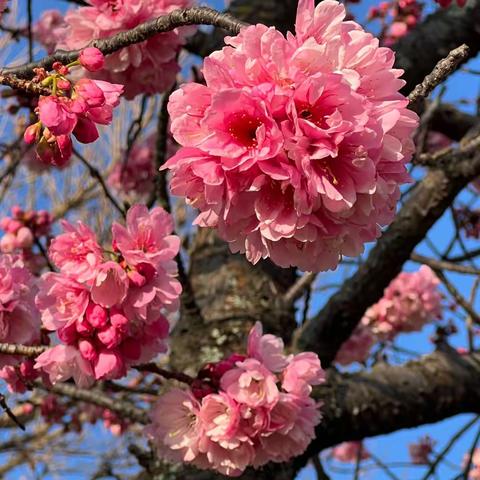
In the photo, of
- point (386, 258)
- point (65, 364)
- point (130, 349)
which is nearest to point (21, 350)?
point (65, 364)

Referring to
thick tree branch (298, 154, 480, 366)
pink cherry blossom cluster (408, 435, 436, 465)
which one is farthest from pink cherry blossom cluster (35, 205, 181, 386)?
pink cherry blossom cluster (408, 435, 436, 465)

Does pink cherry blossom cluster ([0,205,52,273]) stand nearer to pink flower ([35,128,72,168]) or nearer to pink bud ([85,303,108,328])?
pink bud ([85,303,108,328])

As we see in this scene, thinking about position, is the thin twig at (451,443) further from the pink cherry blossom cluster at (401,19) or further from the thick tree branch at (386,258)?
the pink cherry blossom cluster at (401,19)

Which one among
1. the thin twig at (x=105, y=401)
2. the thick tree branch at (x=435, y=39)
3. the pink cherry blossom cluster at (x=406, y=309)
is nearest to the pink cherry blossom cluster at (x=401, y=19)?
the thick tree branch at (x=435, y=39)

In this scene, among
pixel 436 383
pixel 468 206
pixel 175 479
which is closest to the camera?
pixel 175 479

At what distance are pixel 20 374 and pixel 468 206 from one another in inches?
84.3

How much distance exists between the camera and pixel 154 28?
118cm

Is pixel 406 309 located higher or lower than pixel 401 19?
lower

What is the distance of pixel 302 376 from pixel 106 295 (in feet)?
1.49

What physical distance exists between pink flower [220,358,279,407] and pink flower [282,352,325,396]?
0.04 m

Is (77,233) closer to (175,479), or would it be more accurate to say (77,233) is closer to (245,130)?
(245,130)

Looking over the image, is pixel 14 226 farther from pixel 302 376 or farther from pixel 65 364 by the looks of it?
pixel 302 376

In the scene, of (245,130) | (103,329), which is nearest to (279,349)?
(103,329)

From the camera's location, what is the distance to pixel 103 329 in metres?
1.35
